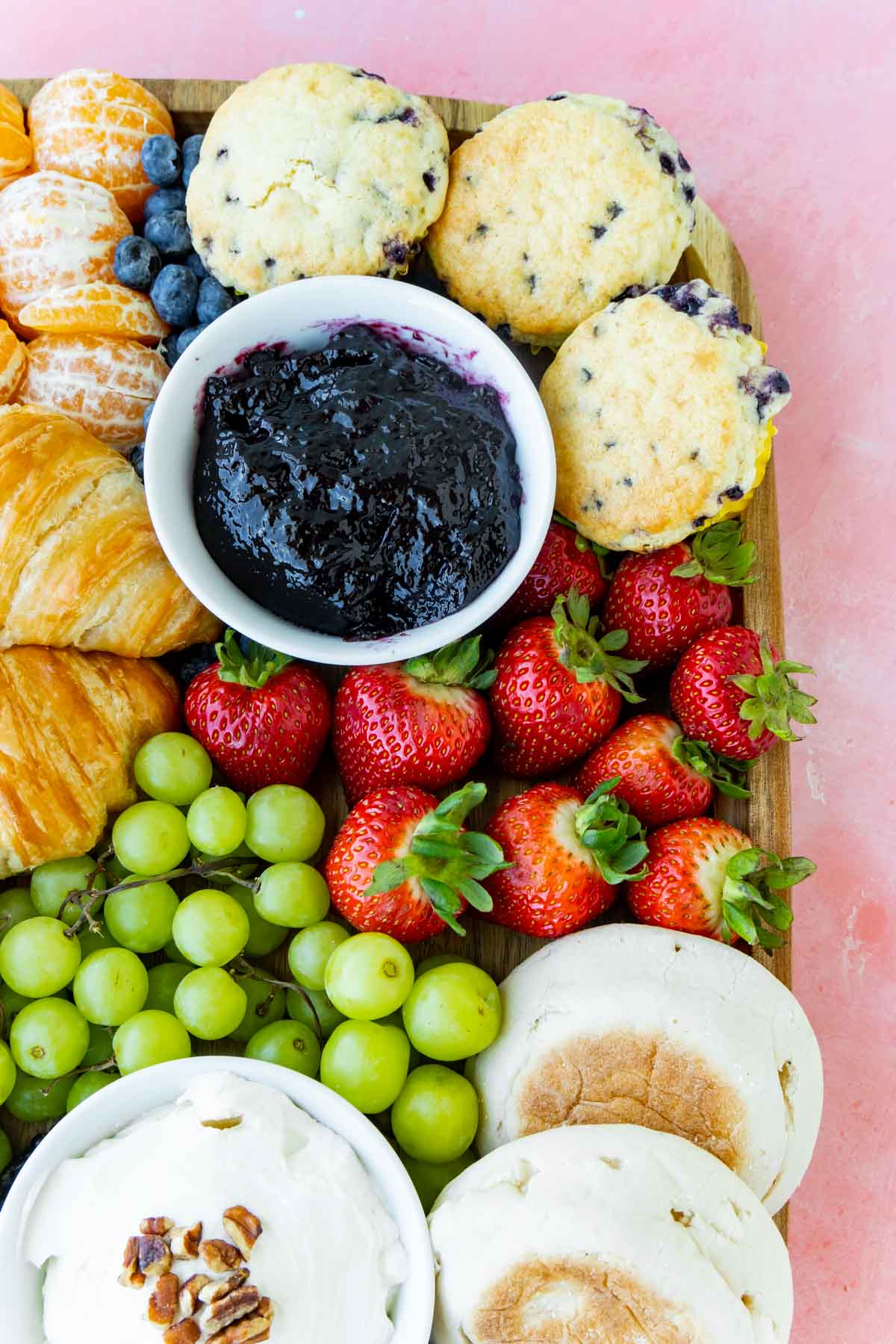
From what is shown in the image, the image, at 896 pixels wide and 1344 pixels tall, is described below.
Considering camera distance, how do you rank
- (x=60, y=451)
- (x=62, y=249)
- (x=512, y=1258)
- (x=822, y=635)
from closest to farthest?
(x=512, y=1258) → (x=60, y=451) → (x=62, y=249) → (x=822, y=635)

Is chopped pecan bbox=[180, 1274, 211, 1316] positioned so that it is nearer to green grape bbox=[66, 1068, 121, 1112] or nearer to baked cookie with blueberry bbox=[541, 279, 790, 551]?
green grape bbox=[66, 1068, 121, 1112]

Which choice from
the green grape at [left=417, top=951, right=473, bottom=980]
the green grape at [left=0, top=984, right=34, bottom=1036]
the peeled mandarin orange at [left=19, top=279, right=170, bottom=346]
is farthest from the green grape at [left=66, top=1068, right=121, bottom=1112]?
the peeled mandarin orange at [left=19, top=279, right=170, bottom=346]

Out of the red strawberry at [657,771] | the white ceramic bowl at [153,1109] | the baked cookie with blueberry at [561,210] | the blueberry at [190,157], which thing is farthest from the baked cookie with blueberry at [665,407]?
the white ceramic bowl at [153,1109]

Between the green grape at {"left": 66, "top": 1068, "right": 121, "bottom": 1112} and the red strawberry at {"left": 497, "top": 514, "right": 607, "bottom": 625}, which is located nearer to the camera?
the green grape at {"left": 66, "top": 1068, "right": 121, "bottom": 1112}

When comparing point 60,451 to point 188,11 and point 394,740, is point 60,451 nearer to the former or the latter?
point 394,740

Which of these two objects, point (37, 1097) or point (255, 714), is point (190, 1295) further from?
point (255, 714)

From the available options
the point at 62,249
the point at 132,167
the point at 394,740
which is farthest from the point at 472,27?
the point at 394,740
